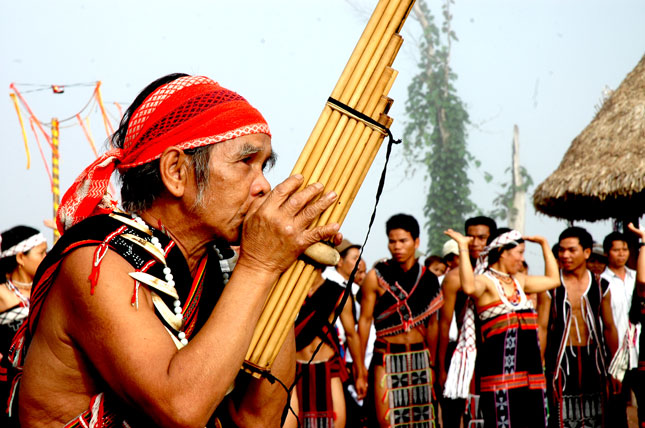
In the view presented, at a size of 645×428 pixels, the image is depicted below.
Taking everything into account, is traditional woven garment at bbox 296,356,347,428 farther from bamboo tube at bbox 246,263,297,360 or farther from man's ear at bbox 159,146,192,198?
man's ear at bbox 159,146,192,198

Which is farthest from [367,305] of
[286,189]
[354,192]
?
[286,189]

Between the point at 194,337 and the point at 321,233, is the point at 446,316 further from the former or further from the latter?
the point at 194,337

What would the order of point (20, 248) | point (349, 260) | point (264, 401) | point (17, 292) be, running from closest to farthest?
point (264, 401)
point (17, 292)
point (20, 248)
point (349, 260)

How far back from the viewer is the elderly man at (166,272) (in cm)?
154

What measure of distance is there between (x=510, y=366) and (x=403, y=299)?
53.9 inches

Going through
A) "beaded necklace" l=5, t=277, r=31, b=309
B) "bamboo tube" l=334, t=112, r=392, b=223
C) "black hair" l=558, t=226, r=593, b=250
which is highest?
"black hair" l=558, t=226, r=593, b=250

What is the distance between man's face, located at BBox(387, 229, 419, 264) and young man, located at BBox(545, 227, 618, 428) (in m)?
1.75

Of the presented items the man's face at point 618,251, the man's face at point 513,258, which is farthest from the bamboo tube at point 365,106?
the man's face at point 618,251

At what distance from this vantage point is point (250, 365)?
6.08 ft

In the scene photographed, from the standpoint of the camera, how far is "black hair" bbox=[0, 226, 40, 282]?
622 cm

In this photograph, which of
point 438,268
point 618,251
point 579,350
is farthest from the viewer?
point 438,268

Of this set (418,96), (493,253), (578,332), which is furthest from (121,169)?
(418,96)

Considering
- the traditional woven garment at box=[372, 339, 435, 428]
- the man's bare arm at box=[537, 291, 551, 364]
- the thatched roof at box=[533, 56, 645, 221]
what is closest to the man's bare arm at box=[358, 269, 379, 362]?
the traditional woven garment at box=[372, 339, 435, 428]

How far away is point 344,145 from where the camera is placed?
1906mm
